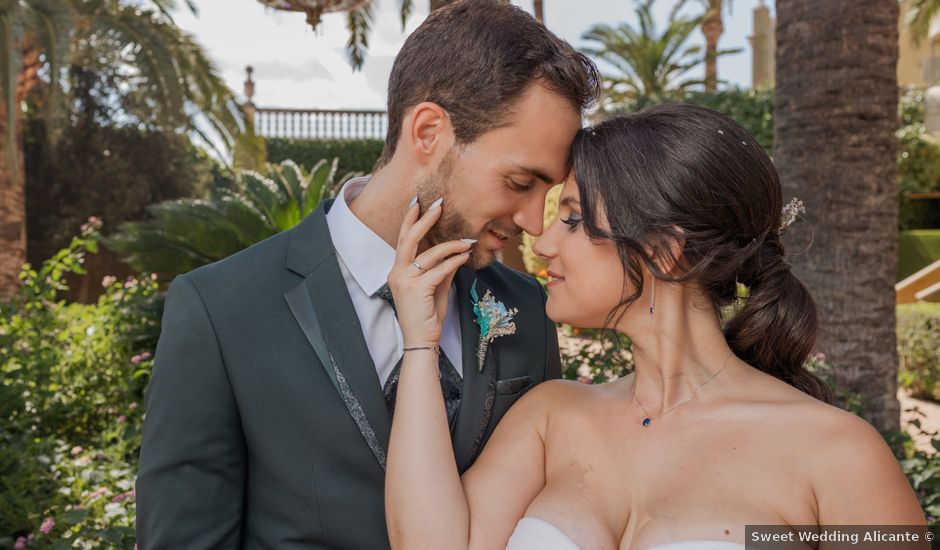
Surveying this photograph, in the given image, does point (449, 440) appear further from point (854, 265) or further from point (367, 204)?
point (854, 265)

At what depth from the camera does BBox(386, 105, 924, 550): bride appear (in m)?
1.97

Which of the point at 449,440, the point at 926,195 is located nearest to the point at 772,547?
the point at 449,440

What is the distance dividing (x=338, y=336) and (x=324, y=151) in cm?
2290

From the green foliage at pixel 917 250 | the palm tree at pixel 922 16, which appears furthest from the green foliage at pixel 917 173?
the palm tree at pixel 922 16

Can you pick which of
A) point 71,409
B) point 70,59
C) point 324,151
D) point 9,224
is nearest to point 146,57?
point 70,59

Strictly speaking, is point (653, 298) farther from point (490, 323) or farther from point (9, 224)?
point (9, 224)

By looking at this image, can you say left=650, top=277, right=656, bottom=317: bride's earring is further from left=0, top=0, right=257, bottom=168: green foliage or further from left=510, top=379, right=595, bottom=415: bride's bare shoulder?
left=0, top=0, right=257, bottom=168: green foliage

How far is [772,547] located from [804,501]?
125 millimetres

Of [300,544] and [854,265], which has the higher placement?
[854,265]

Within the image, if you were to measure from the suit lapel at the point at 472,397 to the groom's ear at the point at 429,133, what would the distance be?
1.42ft

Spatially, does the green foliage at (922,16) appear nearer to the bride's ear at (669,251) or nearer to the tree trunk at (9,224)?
the tree trunk at (9,224)

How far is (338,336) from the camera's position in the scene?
7.03ft

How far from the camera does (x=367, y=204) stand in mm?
2404

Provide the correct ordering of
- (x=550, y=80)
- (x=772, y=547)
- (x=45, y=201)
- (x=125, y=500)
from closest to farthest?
(x=772, y=547) < (x=550, y=80) < (x=125, y=500) < (x=45, y=201)
